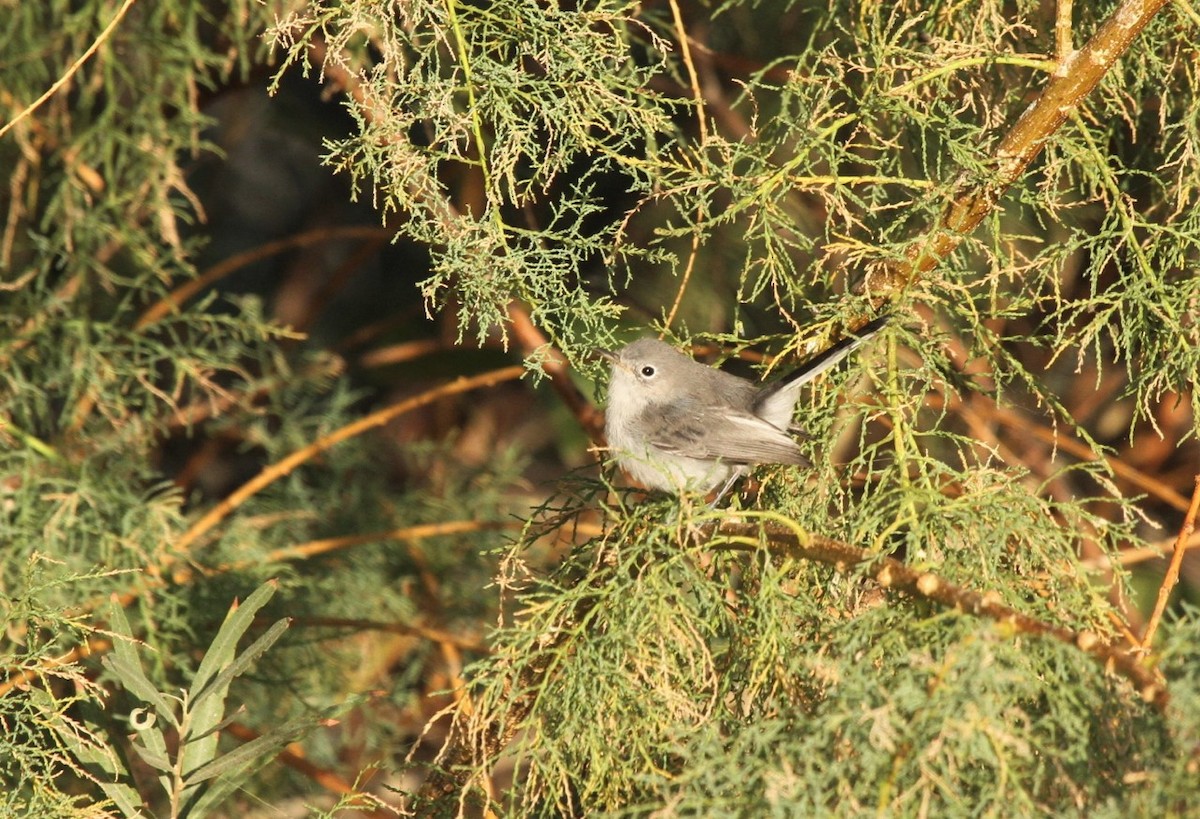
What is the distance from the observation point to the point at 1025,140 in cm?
198

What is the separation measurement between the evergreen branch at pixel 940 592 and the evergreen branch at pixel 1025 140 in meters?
0.49

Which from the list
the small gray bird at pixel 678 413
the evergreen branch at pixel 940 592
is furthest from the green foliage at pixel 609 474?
the small gray bird at pixel 678 413

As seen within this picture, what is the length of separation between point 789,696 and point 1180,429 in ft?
10.4

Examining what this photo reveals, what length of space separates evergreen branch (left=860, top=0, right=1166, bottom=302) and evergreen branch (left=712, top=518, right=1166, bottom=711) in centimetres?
49

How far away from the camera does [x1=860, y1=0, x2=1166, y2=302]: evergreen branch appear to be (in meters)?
1.93

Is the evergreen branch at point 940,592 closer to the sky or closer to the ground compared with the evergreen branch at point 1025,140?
closer to the ground

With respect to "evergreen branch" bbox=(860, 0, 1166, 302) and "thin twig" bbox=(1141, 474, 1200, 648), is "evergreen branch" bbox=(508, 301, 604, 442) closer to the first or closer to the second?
"evergreen branch" bbox=(860, 0, 1166, 302)

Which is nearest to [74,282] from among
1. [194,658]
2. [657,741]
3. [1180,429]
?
[194,658]

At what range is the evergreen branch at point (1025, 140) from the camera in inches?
75.8

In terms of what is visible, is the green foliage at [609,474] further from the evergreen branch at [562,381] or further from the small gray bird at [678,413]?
the small gray bird at [678,413]

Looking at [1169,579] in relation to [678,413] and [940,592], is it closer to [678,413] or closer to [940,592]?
[940,592]

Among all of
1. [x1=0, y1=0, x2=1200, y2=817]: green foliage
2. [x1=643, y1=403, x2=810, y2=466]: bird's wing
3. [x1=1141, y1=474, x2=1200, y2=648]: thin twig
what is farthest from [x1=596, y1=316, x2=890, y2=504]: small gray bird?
[x1=1141, y1=474, x2=1200, y2=648]: thin twig

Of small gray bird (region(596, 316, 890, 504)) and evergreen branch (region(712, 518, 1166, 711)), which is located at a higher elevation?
evergreen branch (region(712, 518, 1166, 711))

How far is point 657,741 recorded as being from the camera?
178 cm
